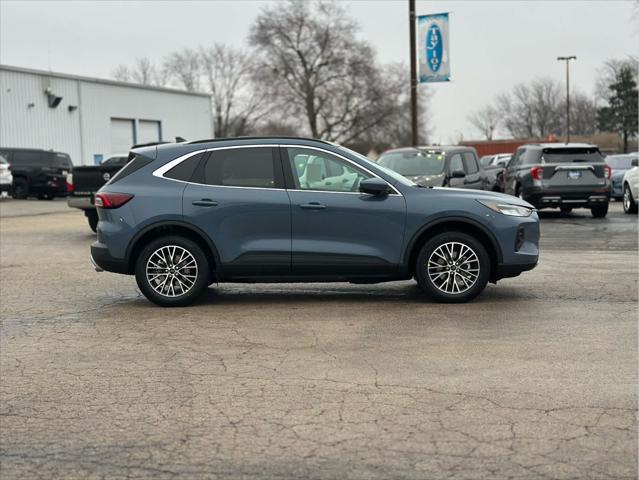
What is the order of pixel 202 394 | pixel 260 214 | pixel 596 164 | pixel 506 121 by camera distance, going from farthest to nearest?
pixel 506 121 → pixel 596 164 → pixel 260 214 → pixel 202 394

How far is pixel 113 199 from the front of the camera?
29.6 feet

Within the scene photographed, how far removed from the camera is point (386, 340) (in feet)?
23.5

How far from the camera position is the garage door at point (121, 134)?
163 ft

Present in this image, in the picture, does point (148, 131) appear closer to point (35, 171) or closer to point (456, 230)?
point (35, 171)

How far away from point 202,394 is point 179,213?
3.52 meters

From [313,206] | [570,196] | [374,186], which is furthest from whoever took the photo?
[570,196]

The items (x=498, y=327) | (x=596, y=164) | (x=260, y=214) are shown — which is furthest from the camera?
(x=596, y=164)

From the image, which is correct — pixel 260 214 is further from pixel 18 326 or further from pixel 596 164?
pixel 596 164

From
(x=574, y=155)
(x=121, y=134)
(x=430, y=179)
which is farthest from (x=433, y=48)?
(x=121, y=134)

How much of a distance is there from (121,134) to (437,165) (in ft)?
117

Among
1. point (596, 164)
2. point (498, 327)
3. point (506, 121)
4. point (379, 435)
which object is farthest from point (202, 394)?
point (506, 121)

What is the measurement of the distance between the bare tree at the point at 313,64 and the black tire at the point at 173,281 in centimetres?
6204

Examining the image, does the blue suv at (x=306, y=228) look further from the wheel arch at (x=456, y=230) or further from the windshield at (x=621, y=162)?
the windshield at (x=621, y=162)

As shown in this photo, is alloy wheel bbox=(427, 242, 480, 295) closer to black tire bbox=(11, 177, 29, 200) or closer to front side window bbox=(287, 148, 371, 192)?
front side window bbox=(287, 148, 371, 192)
